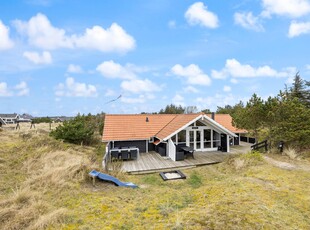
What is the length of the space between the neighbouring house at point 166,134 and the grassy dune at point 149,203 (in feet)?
16.6

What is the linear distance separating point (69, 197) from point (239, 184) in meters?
5.96

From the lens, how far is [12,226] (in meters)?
4.19

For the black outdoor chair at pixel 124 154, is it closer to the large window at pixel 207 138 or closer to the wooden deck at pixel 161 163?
the wooden deck at pixel 161 163

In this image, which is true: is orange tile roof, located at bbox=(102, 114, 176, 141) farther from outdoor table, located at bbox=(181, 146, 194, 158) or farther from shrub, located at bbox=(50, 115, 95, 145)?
shrub, located at bbox=(50, 115, 95, 145)

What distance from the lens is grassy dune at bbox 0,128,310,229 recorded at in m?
4.28

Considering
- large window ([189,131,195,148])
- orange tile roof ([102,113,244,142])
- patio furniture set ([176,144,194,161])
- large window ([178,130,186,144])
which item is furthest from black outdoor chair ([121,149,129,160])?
large window ([189,131,195,148])

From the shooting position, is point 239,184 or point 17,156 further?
point 17,156

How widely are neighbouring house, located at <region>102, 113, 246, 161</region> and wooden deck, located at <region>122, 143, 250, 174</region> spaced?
99 cm

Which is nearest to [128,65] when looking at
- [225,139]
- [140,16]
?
[140,16]

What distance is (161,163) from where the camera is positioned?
11461 mm

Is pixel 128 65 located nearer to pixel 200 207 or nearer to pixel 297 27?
pixel 297 27

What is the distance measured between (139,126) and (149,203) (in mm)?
10090

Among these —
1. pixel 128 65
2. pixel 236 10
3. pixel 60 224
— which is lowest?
pixel 60 224

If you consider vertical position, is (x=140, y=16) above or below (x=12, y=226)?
above
